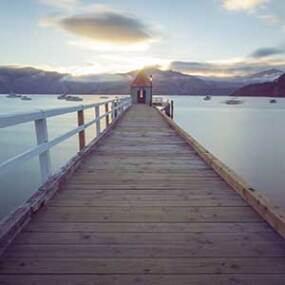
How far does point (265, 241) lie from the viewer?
2.39 meters

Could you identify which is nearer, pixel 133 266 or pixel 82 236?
pixel 133 266

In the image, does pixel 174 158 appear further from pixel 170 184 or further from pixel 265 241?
pixel 265 241

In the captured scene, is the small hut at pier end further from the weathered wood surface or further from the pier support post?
the weathered wood surface

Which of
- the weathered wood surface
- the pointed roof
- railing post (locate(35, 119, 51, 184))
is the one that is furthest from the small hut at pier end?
railing post (locate(35, 119, 51, 184))

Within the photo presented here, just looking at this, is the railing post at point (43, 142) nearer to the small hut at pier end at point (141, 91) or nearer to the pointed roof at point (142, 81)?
the small hut at pier end at point (141, 91)

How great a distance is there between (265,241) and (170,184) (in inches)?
68.6

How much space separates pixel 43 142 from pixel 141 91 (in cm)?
3223

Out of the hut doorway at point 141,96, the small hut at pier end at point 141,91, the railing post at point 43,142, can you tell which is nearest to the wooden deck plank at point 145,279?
the railing post at point 43,142

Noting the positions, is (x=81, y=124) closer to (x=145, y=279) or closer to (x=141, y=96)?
(x=145, y=279)

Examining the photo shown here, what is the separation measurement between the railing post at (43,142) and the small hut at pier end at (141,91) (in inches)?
1241

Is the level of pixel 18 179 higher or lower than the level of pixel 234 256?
lower

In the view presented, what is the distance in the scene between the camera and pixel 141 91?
34.8 m

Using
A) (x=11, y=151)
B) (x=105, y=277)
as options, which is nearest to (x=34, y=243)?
(x=105, y=277)

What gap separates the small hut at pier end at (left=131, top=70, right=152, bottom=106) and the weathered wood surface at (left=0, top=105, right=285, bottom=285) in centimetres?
3128
